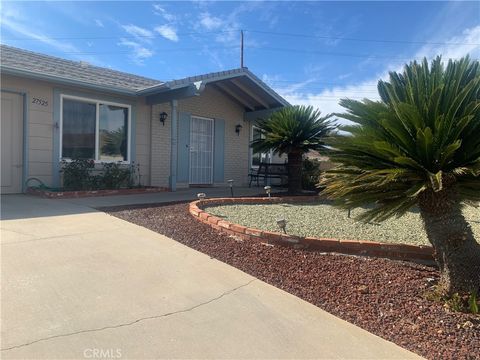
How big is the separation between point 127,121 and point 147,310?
320 inches

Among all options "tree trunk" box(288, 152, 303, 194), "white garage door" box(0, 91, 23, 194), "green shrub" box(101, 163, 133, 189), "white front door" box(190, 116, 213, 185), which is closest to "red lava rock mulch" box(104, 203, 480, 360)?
"green shrub" box(101, 163, 133, 189)

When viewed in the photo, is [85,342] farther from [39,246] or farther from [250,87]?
[250,87]

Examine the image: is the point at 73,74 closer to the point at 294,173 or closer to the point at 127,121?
the point at 127,121

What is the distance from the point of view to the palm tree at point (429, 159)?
3.22 m

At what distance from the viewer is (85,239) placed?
465cm

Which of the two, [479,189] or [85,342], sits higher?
[479,189]

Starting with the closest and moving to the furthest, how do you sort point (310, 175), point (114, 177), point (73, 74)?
point (73, 74)
point (114, 177)
point (310, 175)

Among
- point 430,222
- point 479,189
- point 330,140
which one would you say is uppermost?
point 330,140

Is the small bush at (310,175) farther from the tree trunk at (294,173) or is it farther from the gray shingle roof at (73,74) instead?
the gray shingle roof at (73,74)

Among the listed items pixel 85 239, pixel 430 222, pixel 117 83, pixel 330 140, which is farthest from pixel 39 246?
pixel 117 83

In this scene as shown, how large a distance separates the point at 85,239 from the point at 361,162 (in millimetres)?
3335

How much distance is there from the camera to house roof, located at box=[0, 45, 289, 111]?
327 inches

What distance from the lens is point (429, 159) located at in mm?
3271

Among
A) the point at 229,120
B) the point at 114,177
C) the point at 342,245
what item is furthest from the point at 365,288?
the point at 229,120
